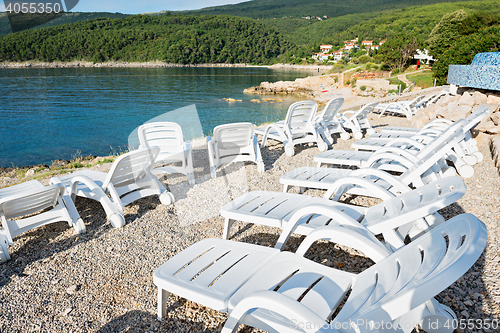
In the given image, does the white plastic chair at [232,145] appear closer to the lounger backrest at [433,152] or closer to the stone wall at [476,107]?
the lounger backrest at [433,152]

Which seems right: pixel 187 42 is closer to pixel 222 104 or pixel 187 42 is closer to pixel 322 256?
pixel 222 104

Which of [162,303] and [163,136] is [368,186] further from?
[163,136]

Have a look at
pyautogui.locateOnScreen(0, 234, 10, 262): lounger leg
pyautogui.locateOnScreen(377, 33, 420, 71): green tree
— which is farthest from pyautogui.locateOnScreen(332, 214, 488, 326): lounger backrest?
pyautogui.locateOnScreen(377, 33, 420, 71): green tree

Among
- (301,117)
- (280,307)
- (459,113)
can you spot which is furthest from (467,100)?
(280,307)

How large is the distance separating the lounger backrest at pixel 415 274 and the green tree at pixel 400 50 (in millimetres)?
49233

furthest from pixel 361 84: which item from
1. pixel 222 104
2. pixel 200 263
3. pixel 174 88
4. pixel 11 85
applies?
pixel 11 85

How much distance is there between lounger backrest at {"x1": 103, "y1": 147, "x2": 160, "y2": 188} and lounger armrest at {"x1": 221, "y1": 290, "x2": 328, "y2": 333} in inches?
107

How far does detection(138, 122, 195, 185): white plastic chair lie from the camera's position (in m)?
4.86

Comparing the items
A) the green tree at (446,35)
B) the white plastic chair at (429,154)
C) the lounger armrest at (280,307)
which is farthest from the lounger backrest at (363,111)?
the green tree at (446,35)

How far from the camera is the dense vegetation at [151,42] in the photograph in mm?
110875

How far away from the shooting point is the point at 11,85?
5678cm

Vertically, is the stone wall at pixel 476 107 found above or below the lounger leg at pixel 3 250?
above

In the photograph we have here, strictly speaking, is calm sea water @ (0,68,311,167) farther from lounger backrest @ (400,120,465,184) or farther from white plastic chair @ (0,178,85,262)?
lounger backrest @ (400,120,465,184)

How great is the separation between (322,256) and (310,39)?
154m
